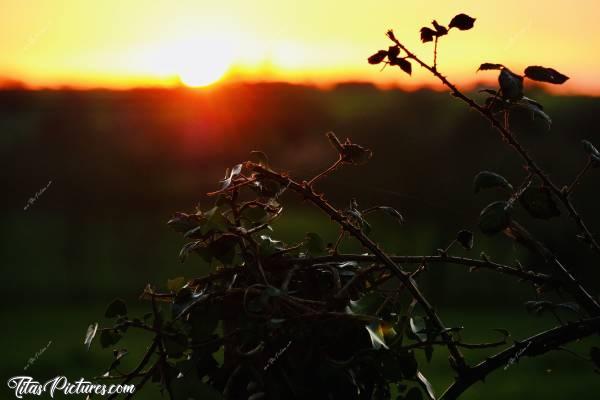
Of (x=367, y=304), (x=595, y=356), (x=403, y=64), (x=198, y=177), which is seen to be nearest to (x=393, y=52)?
(x=403, y=64)

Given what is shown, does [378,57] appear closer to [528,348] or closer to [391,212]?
[391,212]

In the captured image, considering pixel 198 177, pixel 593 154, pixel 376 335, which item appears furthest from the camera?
pixel 198 177

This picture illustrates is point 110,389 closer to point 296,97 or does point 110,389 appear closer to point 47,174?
point 296,97

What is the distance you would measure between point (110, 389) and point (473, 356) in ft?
20.0

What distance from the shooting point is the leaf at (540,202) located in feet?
2.39

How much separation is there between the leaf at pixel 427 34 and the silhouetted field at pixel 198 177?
14.9 ft

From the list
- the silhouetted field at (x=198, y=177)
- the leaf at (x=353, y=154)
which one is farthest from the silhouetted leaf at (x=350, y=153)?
the silhouetted field at (x=198, y=177)

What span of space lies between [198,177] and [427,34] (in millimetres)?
6556

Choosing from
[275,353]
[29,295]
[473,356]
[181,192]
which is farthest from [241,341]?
[29,295]

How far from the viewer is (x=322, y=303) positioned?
0.70 m

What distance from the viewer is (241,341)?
0.71m

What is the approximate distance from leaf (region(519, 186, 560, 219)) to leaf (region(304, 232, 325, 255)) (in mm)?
189

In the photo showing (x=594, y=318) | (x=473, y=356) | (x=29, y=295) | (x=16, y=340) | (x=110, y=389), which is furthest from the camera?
(x=29, y=295)

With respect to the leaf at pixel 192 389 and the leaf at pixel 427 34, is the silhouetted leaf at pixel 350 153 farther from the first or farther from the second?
the leaf at pixel 192 389
